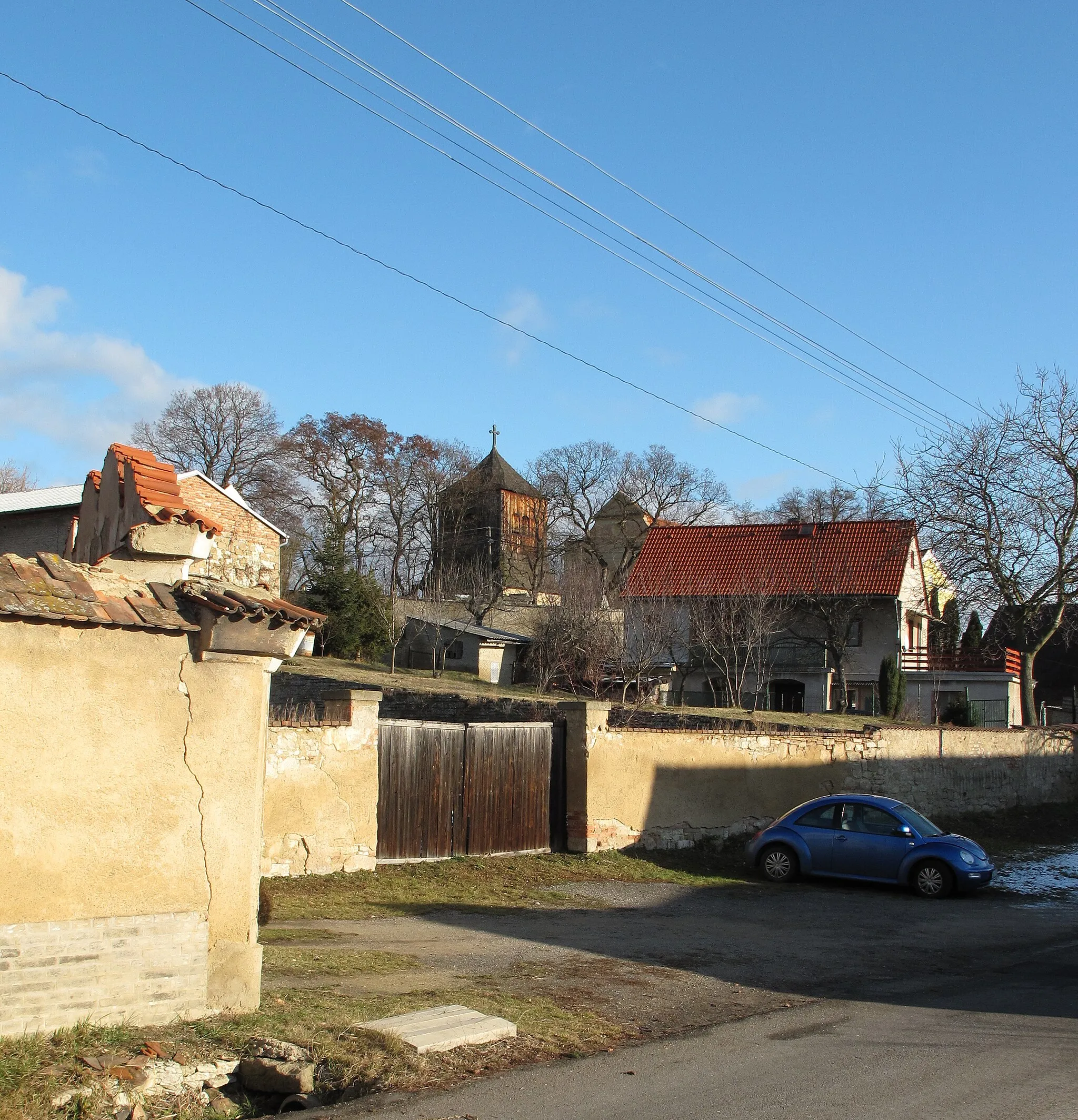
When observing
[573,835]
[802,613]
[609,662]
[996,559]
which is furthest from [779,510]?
[573,835]

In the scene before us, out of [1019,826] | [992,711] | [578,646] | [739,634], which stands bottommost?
[1019,826]

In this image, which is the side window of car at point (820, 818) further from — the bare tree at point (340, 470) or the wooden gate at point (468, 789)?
the bare tree at point (340, 470)

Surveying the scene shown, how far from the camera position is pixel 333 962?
8570 millimetres

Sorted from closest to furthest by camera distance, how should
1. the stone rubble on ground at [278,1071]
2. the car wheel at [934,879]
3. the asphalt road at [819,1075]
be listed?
the asphalt road at [819,1075] < the stone rubble on ground at [278,1071] < the car wheel at [934,879]

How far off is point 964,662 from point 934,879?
26231mm

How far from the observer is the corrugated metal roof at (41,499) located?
93.0 feet

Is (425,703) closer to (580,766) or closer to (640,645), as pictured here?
(580,766)

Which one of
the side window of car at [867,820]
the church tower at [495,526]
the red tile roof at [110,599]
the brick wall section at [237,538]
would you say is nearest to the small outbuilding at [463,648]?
the brick wall section at [237,538]

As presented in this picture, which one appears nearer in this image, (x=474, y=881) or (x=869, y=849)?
(x=474, y=881)

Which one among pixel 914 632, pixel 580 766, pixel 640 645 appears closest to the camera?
pixel 580 766

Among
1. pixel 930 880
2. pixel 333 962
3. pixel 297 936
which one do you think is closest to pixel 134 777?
pixel 333 962

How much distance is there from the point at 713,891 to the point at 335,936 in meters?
6.10

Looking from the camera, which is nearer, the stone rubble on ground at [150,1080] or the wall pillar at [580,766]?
the stone rubble on ground at [150,1080]

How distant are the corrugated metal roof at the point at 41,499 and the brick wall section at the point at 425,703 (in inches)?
333
